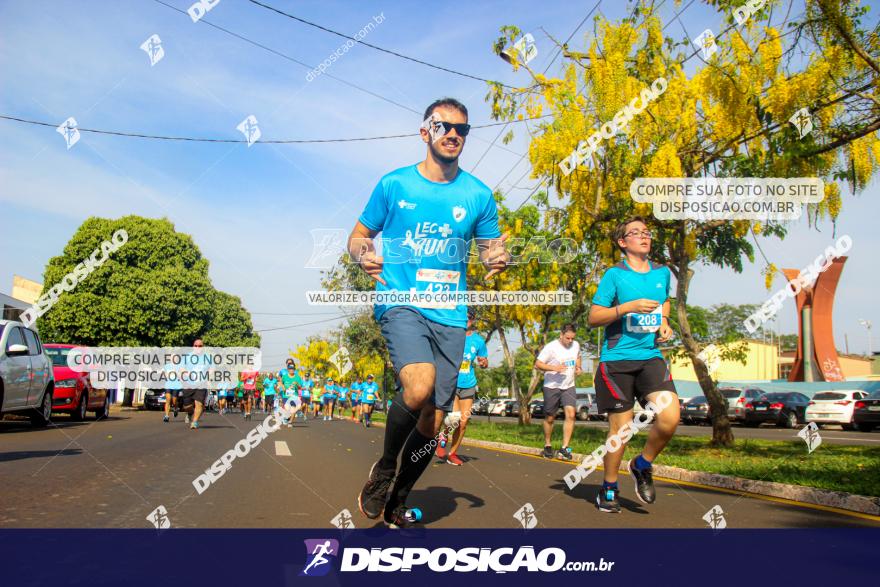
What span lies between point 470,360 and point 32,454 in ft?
18.3

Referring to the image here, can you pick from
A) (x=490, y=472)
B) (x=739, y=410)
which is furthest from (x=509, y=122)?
(x=739, y=410)

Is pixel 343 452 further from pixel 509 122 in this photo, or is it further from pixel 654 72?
pixel 654 72

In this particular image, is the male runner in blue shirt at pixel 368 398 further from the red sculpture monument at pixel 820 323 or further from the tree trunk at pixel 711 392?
the red sculpture monument at pixel 820 323

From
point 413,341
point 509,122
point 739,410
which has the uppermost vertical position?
point 509,122

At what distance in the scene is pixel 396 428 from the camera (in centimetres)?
439

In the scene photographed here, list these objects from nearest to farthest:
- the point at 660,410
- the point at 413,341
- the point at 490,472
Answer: the point at 413,341, the point at 660,410, the point at 490,472

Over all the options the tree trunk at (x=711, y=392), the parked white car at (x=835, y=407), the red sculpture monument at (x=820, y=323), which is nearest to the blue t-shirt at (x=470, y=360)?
the tree trunk at (x=711, y=392)

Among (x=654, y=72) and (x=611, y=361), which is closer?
(x=611, y=361)

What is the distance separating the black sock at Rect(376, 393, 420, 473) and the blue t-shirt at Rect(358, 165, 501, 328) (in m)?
0.54

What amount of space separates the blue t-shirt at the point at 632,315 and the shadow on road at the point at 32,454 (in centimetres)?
665

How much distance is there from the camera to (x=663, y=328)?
5.69m

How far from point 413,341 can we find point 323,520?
4.91 ft

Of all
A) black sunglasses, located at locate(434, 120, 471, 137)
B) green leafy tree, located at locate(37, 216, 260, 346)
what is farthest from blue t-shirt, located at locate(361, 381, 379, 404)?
green leafy tree, located at locate(37, 216, 260, 346)

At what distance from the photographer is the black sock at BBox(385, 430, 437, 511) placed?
4.40 metres
